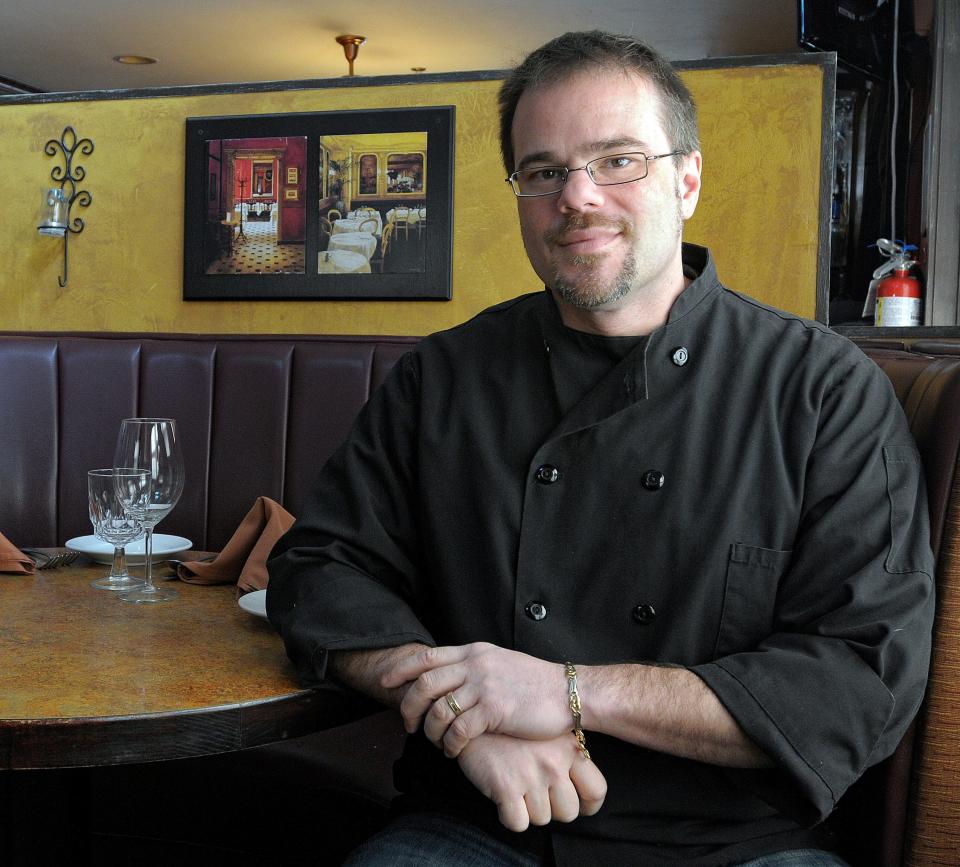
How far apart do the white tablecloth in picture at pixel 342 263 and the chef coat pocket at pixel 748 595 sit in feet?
5.26

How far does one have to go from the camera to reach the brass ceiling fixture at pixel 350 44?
6.98 meters

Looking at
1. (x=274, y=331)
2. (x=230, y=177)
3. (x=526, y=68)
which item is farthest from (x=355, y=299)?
(x=526, y=68)

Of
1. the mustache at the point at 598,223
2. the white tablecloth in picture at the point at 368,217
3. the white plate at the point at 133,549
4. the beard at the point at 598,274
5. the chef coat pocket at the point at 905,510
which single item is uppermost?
the white tablecloth in picture at the point at 368,217

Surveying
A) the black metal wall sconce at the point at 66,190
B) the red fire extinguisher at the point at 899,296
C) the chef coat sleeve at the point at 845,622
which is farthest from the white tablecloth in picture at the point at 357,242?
the chef coat sleeve at the point at 845,622

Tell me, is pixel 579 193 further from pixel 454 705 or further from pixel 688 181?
pixel 454 705

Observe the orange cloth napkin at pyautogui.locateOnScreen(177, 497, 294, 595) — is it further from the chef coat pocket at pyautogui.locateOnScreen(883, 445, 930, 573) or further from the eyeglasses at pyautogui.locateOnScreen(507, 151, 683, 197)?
the chef coat pocket at pyautogui.locateOnScreen(883, 445, 930, 573)

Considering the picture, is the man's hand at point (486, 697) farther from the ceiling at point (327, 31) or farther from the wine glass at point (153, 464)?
the ceiling at point (327, 31)

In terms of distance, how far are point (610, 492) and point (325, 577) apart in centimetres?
39

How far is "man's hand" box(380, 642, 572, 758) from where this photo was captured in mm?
1184

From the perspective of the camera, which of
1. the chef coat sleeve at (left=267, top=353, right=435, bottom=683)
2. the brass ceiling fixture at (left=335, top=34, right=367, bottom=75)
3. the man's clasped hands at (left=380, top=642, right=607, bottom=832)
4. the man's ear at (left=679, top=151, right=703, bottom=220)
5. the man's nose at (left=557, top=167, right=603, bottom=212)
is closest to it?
the man's clasped hands at (left=380, top=642, right=607, bottom=832)

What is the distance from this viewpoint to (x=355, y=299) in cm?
269

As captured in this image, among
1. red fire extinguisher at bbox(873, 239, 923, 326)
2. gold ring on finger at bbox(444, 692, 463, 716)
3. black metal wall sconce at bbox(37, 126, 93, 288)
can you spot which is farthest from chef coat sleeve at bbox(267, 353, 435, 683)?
red fire extinguisher at bbox(873, 239, 923, 326)

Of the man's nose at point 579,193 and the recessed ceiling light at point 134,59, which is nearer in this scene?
the man's nose at point 579,193

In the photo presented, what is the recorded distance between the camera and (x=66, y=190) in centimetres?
287
